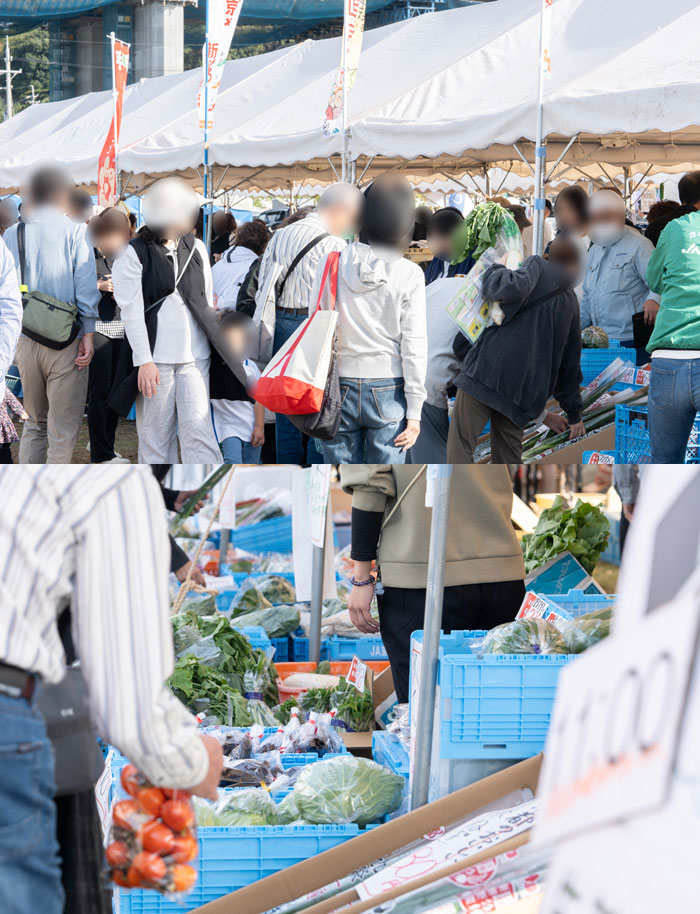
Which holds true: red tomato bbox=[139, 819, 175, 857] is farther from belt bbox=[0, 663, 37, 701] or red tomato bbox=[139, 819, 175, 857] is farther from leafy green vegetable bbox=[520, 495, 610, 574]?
leafy green vegetable bbox=[520, 495, 610, 574]

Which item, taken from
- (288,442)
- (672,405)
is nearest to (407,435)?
(672,405)

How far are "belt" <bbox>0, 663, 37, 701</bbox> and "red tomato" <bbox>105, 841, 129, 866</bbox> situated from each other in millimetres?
303

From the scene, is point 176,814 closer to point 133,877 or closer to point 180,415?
point 133,877

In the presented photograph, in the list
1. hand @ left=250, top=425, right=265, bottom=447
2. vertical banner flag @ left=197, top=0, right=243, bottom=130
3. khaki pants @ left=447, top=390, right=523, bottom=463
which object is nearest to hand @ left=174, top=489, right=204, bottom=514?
khaki pants @ left=447, top=390, right=523, bottom=463

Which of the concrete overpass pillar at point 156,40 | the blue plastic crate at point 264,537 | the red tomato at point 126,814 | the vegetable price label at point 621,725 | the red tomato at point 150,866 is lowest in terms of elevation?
the blue plastic crate at point 264,537

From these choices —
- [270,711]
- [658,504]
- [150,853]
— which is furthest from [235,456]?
[658,504]

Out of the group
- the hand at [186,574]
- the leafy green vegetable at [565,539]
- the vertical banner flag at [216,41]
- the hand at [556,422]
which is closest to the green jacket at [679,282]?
the hand at [556,422]

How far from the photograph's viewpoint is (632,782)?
968mm

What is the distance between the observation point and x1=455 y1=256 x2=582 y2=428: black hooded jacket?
4492mm

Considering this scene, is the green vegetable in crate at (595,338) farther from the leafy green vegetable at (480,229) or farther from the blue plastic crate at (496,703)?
the blue plastic crate at (496,703)

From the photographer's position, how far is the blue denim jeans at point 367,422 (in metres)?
3.98

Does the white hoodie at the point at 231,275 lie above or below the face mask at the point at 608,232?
below

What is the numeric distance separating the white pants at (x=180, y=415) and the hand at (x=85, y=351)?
0.99 m

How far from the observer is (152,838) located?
5.22 feet
